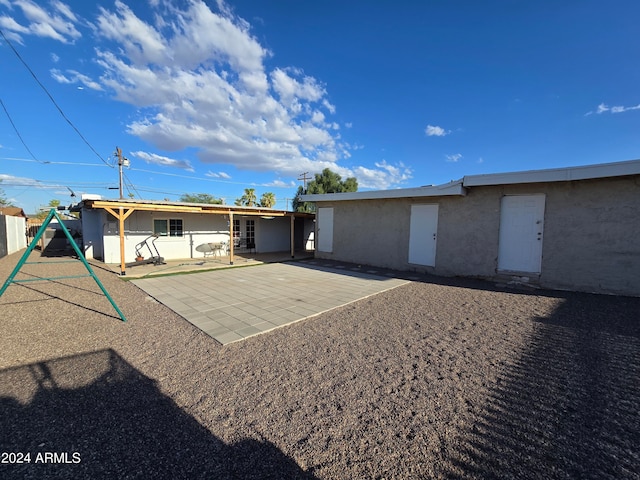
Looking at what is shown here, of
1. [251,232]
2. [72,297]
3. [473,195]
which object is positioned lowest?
[72,297]

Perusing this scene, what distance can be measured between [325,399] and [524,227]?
7032 millimetres

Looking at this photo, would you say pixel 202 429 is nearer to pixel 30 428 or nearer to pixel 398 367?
pixel 30 428

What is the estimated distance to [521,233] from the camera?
22.7ft

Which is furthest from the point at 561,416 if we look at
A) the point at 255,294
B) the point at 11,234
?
the point at 11,234

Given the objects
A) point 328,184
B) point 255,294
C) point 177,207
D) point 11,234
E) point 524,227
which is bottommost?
point 255,294

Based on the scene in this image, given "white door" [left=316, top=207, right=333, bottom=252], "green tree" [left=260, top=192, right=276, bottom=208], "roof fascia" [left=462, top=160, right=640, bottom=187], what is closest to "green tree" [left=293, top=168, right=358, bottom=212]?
"green tree" [left=260, top=192, right=276, bottom=208]

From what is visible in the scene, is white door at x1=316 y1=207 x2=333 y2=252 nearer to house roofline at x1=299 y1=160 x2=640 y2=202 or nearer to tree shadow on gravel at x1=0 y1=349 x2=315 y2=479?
house roofline at x1=299 y1=160 x2=640 y2=202

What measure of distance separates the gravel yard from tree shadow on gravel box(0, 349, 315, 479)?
11mm

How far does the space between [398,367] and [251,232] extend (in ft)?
41.0

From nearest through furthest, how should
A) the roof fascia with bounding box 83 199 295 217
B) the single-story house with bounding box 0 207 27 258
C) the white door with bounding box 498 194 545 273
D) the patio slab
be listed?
the patio slab
the white door with bounding box 498 194 545 273
the roof fascia with bounding box 83 199 295 217
the single-story house with bounding box 0 207 27 258

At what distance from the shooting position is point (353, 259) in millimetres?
10836

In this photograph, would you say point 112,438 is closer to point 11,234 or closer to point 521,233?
point 521,233

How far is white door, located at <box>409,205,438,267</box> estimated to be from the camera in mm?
8555

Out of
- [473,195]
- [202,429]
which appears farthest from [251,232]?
[202,429]
